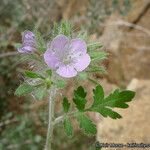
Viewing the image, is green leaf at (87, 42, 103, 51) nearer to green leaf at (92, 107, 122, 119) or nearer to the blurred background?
green leaf at (92, 107, 122, 119)

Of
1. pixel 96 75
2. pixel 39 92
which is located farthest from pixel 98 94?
pixel 96 75

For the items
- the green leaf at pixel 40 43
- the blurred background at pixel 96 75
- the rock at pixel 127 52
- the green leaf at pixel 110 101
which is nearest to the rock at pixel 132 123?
the blurred background at pixel 96 75

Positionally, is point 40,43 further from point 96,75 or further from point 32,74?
point 96,75

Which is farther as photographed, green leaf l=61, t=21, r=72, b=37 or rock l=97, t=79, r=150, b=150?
rock l=97, t=79, r=150, b=150

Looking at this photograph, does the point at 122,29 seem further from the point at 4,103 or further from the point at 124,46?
the point at 4,103

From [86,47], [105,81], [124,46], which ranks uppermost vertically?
[124,46]

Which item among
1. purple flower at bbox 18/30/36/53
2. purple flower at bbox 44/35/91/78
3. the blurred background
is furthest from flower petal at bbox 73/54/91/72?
the blurred background

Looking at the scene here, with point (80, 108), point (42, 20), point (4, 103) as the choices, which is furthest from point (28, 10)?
point (80, 108)
